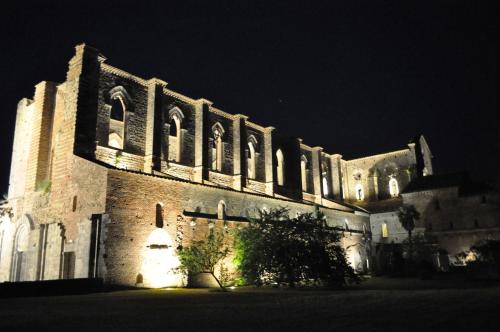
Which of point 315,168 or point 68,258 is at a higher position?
point 315,168

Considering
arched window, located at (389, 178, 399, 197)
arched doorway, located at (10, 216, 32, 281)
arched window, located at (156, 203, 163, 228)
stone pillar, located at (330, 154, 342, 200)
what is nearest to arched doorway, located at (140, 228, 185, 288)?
arched window, located at (156, 203, 163, 228)

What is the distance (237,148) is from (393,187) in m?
20.4

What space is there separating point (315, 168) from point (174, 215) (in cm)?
2016

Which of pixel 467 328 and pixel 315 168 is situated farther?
pixel 315 168

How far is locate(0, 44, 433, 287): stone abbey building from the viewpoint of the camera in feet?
56.4

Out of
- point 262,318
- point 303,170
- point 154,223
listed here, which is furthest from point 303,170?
point 262,318

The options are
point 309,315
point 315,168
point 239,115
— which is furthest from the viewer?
point 315,168

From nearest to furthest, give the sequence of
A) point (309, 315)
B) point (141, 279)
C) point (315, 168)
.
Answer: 1. point (309, 315)
2. point (141, 279)
3. point (315, 168)

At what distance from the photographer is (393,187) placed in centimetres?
4112

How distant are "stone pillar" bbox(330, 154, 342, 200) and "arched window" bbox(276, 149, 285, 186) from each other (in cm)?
912

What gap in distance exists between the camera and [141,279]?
17266 millimetres

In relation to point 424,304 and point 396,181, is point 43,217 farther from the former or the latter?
point 396,181

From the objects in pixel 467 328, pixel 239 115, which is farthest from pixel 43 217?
pixel 467 328

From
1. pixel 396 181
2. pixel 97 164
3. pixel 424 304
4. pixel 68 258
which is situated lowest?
pixel 424 304
